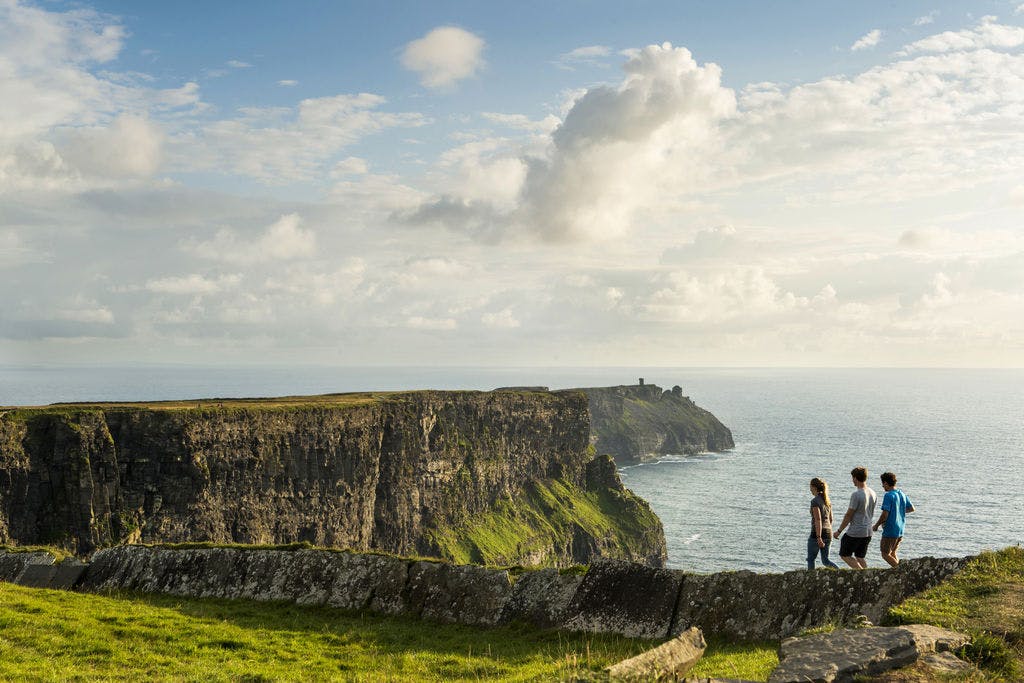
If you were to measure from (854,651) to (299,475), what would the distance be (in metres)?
84.1

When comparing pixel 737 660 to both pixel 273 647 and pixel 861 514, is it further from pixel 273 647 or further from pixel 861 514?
pixel 861 514

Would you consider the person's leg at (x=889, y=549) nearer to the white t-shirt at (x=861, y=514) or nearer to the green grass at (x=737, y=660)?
the white t-shirt at (x=861, y=514)

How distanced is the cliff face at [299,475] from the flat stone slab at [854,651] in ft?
203

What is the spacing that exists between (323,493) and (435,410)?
40269 mm

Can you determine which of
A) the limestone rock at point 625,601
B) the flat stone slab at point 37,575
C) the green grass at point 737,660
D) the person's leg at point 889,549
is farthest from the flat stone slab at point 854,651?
the flat stone slab at point 37,575

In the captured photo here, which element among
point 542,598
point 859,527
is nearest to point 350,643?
point 542,598

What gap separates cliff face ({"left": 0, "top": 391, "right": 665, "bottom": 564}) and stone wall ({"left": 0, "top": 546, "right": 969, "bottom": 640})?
4982 cm

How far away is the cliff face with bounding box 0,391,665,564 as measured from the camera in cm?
5888

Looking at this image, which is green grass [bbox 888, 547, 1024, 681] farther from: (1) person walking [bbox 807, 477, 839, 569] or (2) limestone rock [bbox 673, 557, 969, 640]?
(1) person walking [bbox 807, 477, 839, 569]

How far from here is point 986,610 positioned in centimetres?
974

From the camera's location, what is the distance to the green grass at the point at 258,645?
981cm

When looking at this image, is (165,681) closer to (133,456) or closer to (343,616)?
(343,616)

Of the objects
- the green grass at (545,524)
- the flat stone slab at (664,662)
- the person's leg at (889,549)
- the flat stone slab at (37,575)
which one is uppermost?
the flat stone slab at (664,662)

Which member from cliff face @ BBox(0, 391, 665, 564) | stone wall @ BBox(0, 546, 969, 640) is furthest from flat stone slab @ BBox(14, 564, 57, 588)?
cliff face @ BBox(0, 391, 665, 564)
